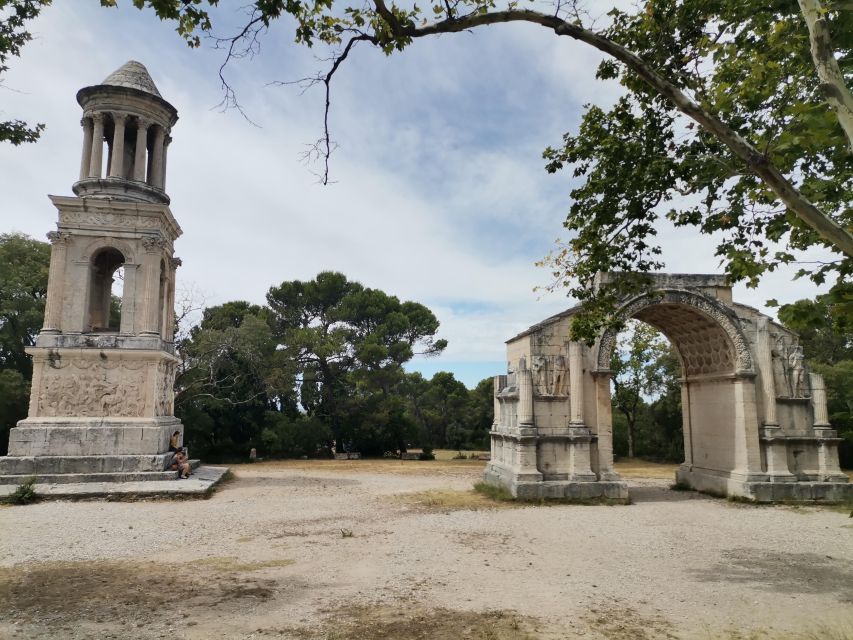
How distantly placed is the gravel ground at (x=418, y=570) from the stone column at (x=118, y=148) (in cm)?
931

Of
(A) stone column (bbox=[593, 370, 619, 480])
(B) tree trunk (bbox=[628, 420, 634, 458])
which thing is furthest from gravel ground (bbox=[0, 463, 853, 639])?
(B) tree trunk (bbox=[628, 420, 634, 458])

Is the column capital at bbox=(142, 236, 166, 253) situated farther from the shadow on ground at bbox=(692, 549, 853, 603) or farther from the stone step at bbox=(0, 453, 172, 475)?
the shadow on ground at bbox=(692, 549, 853, 603)

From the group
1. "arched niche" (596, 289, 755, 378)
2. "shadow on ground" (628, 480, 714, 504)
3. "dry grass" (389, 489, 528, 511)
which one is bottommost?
"shadow on ground" (628, 480, 714, 504)

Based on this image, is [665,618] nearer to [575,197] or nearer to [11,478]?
[575,197]

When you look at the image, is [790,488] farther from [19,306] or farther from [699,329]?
[19,306]

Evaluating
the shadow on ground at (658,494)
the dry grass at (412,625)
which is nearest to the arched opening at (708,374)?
the shadow on ground at (658,494)

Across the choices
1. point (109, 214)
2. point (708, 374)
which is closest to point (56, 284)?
point (109, 214)

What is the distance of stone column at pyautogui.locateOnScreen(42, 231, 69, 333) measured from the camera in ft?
48.0

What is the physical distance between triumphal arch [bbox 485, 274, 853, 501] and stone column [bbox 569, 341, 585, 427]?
0.02 m

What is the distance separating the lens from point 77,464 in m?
13.6

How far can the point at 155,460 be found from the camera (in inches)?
554

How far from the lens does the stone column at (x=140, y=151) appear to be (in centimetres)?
1656

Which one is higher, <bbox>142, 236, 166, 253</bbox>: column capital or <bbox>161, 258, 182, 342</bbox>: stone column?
<bbox>142, 236, 166, 253</bbox>: column capital

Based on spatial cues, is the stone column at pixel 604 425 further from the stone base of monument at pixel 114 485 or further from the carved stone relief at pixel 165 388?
the carved stone relief at pixel 165 388
